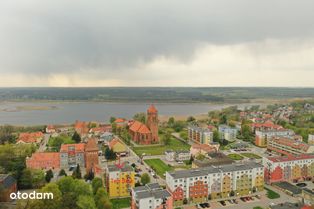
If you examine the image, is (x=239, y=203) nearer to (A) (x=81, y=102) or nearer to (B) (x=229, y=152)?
(B) (x=229, y=152)

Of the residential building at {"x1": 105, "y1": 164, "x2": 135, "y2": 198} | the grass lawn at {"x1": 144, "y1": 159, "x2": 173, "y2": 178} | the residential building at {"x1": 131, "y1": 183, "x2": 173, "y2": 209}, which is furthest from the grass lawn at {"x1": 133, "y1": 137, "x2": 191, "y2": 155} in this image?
the residential building at {"x1": 131, "y1": 183, "x2": 173, "y2": 209}

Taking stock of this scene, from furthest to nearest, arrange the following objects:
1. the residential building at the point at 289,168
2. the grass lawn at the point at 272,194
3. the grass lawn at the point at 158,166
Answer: the grass lawn at the point at 158,166 < the residential building at the point at 289,168 < the grass lawn at the point at 272,194

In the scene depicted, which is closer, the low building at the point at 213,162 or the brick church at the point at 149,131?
the low building at the point at 213,162

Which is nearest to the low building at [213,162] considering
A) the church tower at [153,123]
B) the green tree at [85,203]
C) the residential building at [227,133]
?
the green tree at [85,203]

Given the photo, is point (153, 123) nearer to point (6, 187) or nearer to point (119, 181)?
point (119, 181)

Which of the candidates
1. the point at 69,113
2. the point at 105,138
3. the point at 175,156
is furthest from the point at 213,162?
the point at 69,113

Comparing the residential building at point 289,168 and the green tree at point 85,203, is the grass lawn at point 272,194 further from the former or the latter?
the green tree at point 85,203
